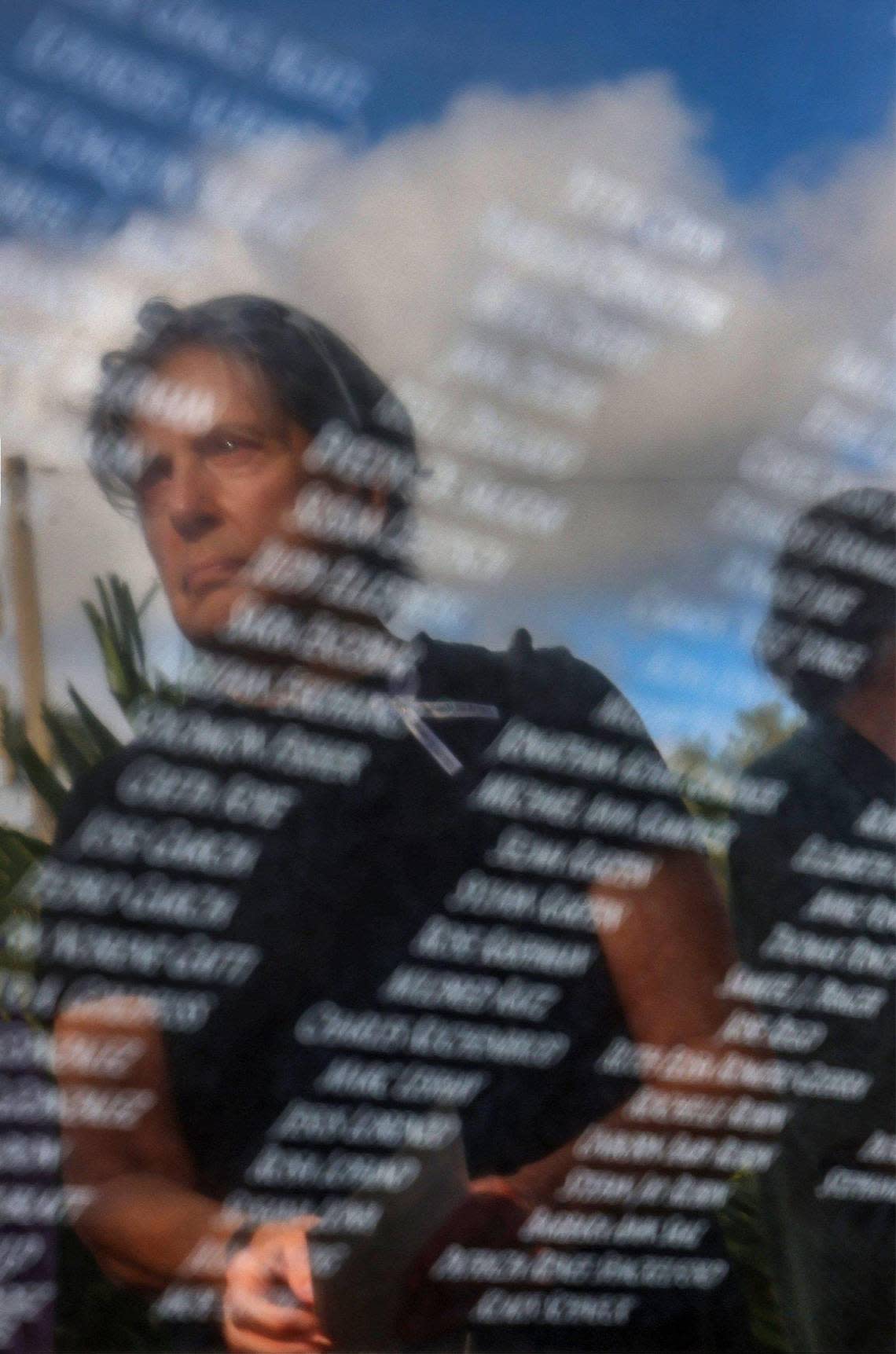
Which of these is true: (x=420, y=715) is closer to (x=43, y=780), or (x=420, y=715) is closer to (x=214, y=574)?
(x=214, y=574)

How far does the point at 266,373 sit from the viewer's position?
1.57 m

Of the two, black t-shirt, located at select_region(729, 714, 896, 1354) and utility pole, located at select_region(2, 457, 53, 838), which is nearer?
utility pole, located at select_region(2, 457, 53, 838)

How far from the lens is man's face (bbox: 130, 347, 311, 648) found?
60.2 inches

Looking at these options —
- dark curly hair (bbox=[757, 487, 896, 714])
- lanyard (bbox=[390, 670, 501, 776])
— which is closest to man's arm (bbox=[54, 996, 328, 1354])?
lanyard (bbox=[390, 670, 501, 776])

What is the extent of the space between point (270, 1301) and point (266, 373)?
958 millimetres

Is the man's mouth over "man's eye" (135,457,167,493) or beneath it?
beneath

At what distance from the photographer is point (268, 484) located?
1.56 meters

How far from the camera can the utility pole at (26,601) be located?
1.50m

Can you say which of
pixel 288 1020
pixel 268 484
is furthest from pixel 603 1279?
pixel 268 484

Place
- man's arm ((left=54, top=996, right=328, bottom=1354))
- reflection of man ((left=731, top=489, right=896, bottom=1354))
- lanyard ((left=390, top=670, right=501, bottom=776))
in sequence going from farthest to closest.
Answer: reflection of man ((left=731, top=489, right=896, bottom=1354)) → lanyard ((left=390, top=670, right=501, bottom=776)) → man's arm ((left=54, top=996, right=328, bottom=1354))

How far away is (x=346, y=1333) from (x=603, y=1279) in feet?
1.00

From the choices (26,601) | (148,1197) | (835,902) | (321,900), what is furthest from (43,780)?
(835,902)

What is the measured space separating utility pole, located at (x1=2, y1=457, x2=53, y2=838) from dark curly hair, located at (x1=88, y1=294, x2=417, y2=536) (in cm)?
8

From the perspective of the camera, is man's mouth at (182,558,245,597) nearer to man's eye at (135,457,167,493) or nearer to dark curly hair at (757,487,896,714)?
man's eye at (135,457,167,493)
